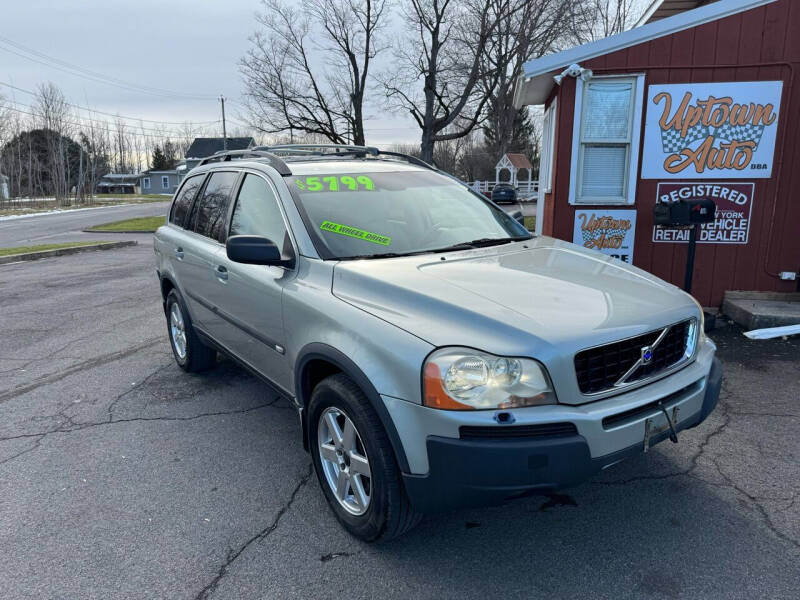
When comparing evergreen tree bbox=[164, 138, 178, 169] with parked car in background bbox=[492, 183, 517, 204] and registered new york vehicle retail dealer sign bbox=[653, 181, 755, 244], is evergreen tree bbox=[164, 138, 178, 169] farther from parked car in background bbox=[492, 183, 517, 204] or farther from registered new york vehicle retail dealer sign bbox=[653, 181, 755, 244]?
registered new york vehicle retail dealer sign bbox=[653, 181, 755, 244]

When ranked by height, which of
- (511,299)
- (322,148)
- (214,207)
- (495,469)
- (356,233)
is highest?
(322,148)

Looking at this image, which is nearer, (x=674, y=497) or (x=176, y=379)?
(x=674, y=497)

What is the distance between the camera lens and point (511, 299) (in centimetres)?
253

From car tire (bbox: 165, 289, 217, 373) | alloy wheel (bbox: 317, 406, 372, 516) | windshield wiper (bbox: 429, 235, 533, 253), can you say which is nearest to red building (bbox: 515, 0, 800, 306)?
windshield wiper (bbox: 429, 235, 533, 253)

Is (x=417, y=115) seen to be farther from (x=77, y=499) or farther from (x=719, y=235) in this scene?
(x=77, y=499)

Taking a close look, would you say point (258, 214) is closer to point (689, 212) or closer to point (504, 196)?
point (689, 212)

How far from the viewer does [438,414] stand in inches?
86.9

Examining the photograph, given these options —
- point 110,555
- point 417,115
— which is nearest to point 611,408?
point 110,555

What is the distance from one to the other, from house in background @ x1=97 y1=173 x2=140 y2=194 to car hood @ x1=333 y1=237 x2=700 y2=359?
92.5 metres

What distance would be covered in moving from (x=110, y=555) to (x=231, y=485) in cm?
74

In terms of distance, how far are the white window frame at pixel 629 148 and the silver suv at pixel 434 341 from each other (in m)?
3.47

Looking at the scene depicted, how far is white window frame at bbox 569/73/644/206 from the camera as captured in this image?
671cm

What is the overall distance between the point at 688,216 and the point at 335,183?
4.29m

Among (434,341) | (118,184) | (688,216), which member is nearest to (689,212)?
(688,216)
